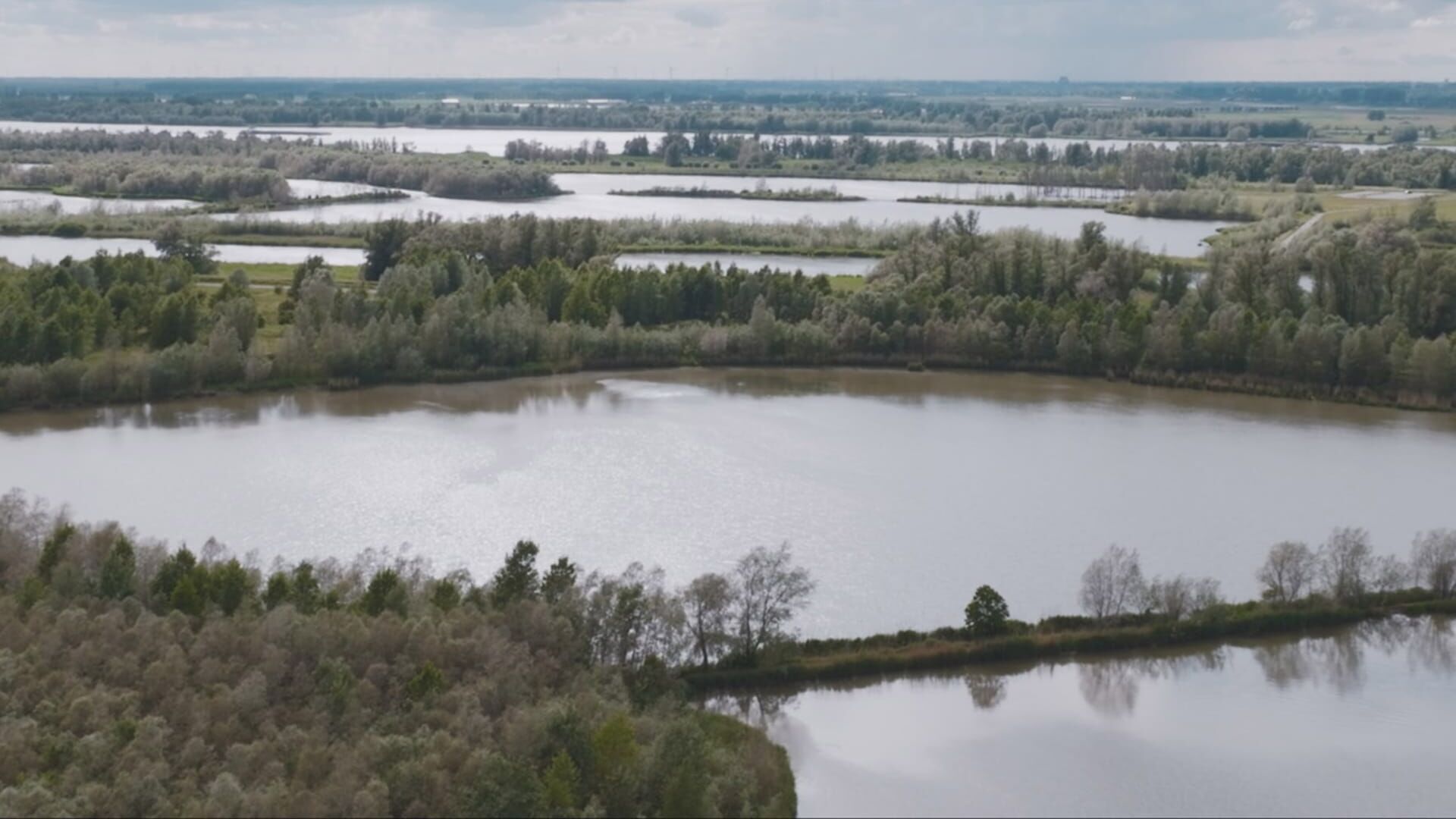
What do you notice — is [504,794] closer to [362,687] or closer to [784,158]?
[362,687]

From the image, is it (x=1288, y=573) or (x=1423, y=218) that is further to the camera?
(x=1423, y=218)

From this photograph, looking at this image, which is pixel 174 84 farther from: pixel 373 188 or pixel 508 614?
pixel 508 614

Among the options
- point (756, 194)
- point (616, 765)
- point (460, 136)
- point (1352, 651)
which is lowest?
point (1352, 651)

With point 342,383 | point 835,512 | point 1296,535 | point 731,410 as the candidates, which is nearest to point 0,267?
point 342,383

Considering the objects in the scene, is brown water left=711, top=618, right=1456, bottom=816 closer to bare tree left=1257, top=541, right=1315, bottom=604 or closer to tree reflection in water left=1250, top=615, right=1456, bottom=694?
tree reflection in water left=1250, top=615, right=1456, bottom=694

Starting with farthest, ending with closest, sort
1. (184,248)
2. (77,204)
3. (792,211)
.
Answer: (792,211), (77,204), (184,248)

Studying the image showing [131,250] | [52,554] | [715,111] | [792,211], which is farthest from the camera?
[715,111]

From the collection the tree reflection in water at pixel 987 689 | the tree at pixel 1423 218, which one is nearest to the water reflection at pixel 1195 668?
the tree reflection in water at pixel 987 689

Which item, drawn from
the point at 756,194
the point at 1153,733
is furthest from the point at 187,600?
the point at 756,194
